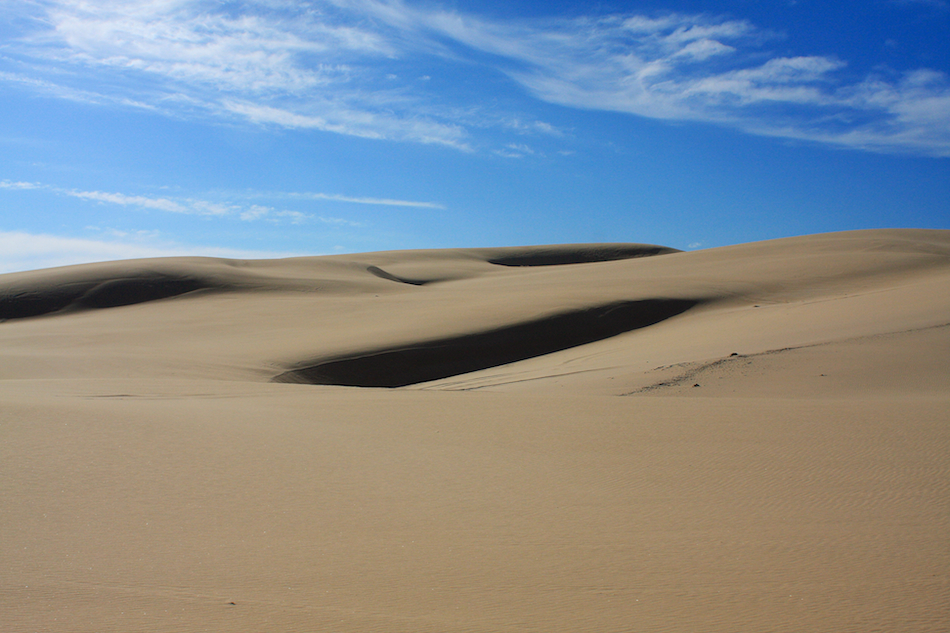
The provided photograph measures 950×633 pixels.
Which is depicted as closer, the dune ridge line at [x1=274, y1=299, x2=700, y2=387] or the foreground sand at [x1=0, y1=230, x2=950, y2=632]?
the foreground sand at [x1=0, y1=230, x2=950, y2=632]

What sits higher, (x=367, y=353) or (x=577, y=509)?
(x=367, y=353)

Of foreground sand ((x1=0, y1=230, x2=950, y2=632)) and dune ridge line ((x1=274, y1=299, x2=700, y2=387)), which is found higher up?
dune ridge line ((x1=274, y1=299, x2=700, y2=387))

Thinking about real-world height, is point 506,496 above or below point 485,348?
below

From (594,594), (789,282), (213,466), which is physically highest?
(789,282)

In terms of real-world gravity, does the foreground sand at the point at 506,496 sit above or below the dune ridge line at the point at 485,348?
below

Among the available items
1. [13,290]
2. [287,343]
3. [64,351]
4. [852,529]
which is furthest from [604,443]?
[13,290]

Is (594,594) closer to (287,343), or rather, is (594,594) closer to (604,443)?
(604,443)

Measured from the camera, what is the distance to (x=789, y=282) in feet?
74.5

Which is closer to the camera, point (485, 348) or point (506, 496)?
point (506, 496)

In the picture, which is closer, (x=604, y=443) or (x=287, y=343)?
(x=604, y=443)

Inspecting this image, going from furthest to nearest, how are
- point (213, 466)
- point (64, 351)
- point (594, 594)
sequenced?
point (64, 351) → point (213, 466) → point (594, 594)

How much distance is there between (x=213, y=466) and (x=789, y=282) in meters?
22.0

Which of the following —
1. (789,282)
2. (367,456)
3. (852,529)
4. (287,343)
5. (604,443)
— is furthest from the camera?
(789,282)

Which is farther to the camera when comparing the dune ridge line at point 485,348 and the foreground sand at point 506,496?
the dune ridge line at point 485,348
